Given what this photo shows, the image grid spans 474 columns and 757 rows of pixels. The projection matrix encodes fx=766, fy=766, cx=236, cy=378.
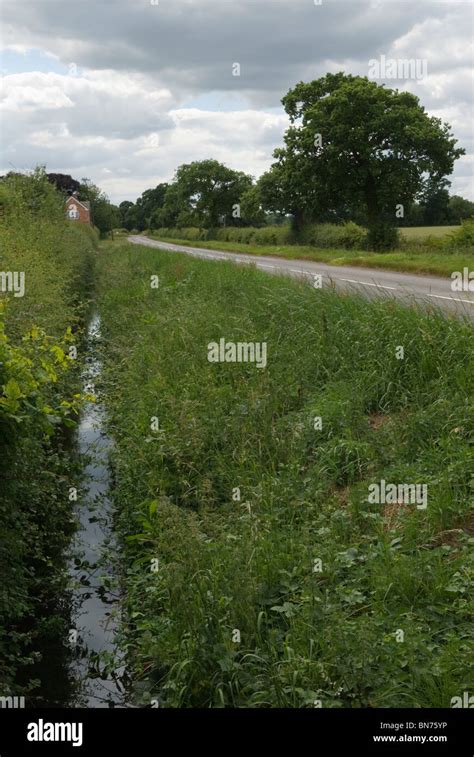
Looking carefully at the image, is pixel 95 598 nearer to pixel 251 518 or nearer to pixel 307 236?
pixel 251 518

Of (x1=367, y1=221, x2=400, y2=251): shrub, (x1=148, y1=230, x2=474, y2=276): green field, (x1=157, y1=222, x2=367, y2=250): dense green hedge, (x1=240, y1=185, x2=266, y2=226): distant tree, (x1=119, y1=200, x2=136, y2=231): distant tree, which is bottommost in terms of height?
(x1=148, y1=230, x2=474, y2=276): green field

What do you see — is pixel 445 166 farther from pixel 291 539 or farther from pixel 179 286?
pixel 291 539

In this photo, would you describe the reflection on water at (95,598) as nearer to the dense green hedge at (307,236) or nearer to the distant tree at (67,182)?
the dense green hedge at (307,236)

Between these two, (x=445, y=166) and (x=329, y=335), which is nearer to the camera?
(x=329, y=335)

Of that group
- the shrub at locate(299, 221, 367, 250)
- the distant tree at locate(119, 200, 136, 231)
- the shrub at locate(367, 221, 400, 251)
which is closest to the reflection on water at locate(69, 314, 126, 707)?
the shrub at locate(367, 221, 400, 251)

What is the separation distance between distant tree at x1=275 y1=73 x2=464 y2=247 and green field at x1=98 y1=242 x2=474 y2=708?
85.1ft

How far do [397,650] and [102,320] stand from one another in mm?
15852

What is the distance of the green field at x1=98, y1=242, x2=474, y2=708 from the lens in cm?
456

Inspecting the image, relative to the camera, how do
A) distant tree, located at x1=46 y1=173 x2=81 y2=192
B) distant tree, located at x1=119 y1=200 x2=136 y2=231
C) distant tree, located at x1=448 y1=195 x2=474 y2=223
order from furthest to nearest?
distant tree, located at x1=119 y1=200 x2=136 y2=231
distant tree, located at x1=46 y1=173 x2=81 y2=192
distant tree, located at x1=448 y1=195 x2=474 y2=223

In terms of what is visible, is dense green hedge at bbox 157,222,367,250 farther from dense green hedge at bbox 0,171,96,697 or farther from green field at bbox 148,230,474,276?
dense green hedge at bbox 0,171,96,697

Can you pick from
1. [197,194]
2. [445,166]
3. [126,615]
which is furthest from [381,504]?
[197,194]

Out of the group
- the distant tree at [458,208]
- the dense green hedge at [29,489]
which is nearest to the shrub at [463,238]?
the dense green hedge at [29,489]

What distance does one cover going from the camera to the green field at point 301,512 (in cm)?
456
